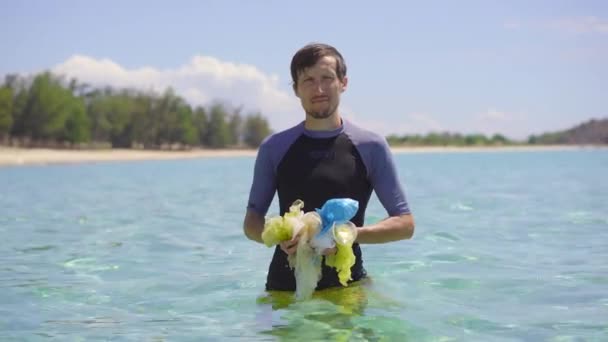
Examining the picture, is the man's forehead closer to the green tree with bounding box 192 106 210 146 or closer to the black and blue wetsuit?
the black and blue wetsuit

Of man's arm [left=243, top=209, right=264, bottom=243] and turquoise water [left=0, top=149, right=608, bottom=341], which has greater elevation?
man's arm [left=243, top=209, right=264, bottom=243]

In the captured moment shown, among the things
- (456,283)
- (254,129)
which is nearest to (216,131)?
(254,129)

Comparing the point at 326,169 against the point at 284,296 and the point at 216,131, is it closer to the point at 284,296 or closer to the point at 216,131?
the point at 284,296

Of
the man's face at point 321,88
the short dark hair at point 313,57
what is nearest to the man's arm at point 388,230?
the man's face at point 321,88

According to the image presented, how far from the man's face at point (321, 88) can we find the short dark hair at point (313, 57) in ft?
0.08

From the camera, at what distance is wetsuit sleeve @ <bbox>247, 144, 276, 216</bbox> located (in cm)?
480

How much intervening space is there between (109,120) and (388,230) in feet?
283

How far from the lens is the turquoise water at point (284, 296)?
5.01m

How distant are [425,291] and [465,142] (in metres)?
153

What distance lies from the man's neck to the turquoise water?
3.33ft

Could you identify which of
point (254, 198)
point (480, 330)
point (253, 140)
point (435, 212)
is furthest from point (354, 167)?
point (253, 140)

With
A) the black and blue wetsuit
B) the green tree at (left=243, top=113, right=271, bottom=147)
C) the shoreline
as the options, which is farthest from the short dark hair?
the green tree at (left=243, top=113, right=271, bottom=147)

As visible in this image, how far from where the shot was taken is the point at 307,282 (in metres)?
4.47

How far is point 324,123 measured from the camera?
477 centimetres
